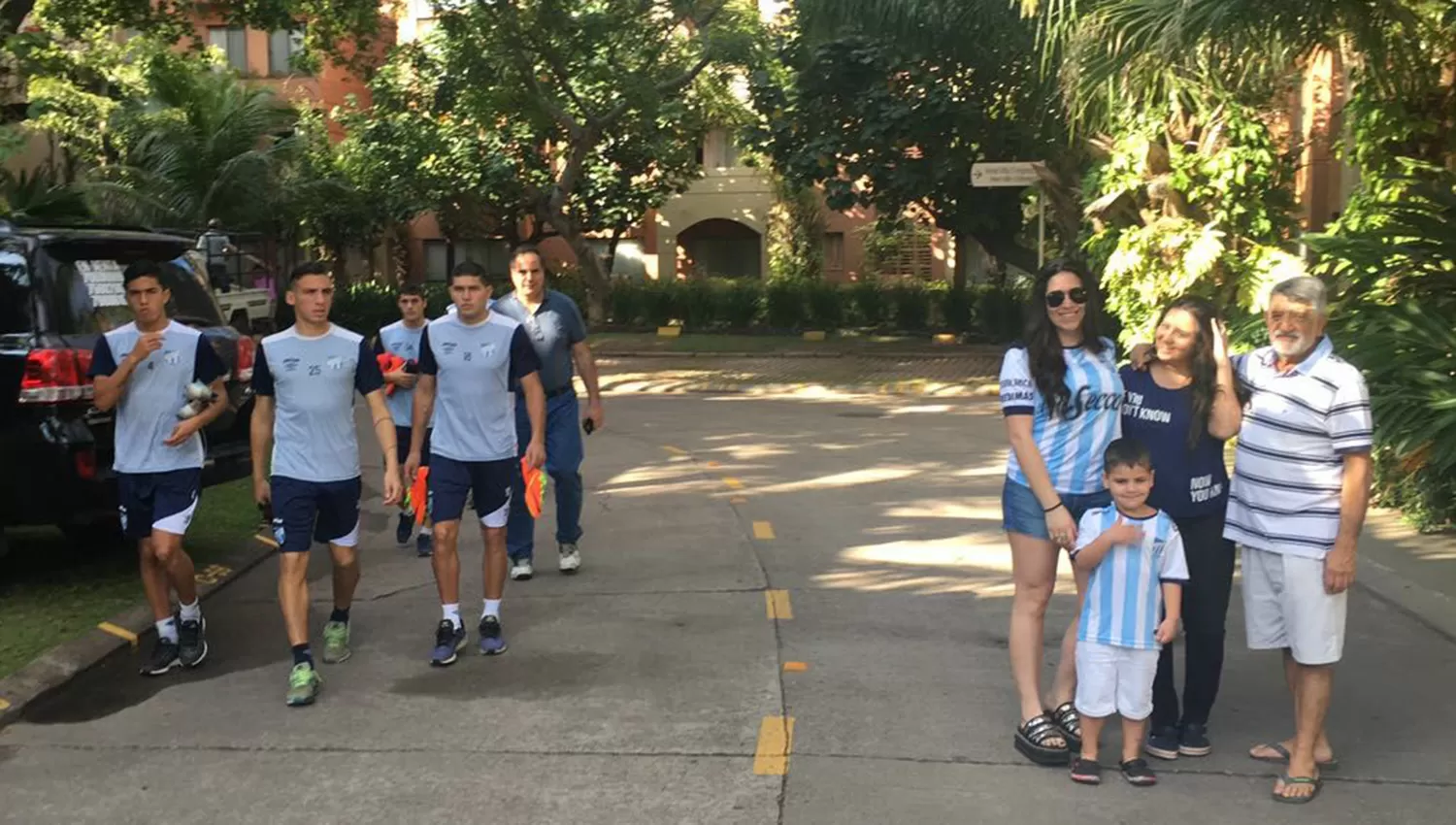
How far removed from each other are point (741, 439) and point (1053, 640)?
8.22m

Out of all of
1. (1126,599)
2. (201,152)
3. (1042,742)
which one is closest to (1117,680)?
(1126,599)

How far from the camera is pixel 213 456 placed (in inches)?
303

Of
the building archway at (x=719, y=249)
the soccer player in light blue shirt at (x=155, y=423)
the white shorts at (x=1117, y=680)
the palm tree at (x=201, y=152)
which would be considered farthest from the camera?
the building archway at (x=719, y=249)

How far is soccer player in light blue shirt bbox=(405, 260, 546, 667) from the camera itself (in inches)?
249

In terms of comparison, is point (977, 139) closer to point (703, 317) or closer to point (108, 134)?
point (703, 317)

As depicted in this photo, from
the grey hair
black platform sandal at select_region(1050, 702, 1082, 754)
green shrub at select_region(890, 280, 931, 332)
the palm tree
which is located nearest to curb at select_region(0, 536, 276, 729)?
black platform sandal at select_region(1050, 702, 1082, 754)

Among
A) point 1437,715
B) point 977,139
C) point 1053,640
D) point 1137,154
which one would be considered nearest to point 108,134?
point 977,139

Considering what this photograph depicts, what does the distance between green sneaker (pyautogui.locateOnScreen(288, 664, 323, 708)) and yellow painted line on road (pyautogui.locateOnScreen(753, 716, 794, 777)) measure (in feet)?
6.02

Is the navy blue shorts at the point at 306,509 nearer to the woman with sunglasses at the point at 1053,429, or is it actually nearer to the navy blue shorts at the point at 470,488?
the navy blue shorts at the point at 470,488

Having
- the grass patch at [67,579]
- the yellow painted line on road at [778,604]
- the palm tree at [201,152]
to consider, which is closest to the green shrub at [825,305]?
the palm tree at [201,152]

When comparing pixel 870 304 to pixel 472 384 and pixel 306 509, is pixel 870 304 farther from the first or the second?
pixel 306 509

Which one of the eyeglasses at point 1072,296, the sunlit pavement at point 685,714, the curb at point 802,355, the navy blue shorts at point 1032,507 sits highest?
the eyeglasses at point 1072,296

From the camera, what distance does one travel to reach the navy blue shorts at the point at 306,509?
19.3ft

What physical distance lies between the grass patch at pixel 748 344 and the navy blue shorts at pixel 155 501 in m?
19.8
